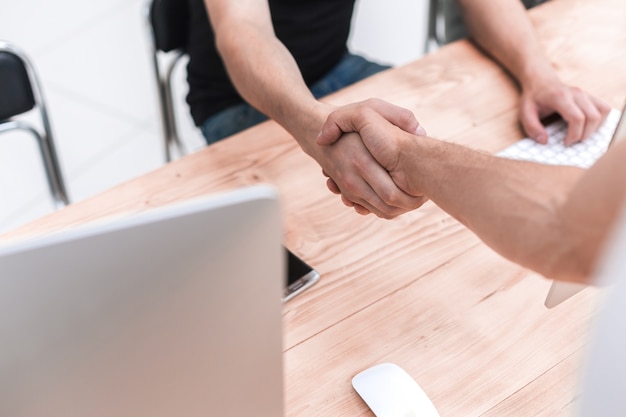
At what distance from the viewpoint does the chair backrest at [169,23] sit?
1.54m

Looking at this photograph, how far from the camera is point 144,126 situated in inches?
101

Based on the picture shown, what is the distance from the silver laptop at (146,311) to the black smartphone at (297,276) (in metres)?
0.41

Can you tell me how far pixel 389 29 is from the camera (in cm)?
290

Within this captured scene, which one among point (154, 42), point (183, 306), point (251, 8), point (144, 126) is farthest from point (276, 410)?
point (144, 126)

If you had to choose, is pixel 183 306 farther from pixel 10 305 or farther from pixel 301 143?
pixel 301 143

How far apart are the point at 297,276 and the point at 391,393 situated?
239 mm

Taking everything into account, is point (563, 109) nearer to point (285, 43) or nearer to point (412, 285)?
point (412, 285)

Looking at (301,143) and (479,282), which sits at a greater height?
(301,143)

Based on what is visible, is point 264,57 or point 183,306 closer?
point 183,306

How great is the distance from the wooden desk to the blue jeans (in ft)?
0.91

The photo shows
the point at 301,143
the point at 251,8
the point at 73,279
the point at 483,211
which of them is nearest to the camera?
the point at 73,279

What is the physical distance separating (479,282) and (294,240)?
0.91 feet

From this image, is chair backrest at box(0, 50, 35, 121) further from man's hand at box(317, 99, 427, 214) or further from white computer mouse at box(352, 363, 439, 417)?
white computer mouse at box(352, 363, 439, 417)

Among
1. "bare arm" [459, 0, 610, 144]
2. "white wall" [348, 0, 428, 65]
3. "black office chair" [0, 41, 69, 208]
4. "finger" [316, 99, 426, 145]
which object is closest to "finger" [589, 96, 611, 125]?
"bare arm" [459, 0, 610, 144]
